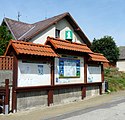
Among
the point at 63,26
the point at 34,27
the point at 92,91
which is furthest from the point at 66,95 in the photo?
the point at 34,27

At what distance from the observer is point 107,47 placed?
45469 mm

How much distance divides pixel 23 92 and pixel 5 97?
94 centimetres

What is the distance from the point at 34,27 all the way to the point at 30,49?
54.6 ft

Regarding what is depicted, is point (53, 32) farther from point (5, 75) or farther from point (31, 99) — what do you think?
point (31, 99)

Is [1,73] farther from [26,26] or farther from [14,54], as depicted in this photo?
[26,26]

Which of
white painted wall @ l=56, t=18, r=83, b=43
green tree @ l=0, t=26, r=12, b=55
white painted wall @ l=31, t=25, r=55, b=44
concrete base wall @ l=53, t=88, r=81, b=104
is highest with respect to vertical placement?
white painted wall @ l=56, t=18, r=83, b=43

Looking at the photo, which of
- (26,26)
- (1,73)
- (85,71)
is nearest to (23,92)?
(1,73)

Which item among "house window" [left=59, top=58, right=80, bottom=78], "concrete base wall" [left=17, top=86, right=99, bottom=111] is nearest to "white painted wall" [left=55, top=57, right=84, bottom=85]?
"house window" [left=59, top=58, right=80, bottom=78]

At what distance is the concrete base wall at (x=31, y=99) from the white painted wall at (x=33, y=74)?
439 mm

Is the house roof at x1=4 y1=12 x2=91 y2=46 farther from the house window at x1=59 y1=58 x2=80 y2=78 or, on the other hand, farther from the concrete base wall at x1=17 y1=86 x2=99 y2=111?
the concrete base wall at x1=17 y1=86 x2=99 y2=111

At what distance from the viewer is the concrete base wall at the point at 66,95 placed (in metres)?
13.2

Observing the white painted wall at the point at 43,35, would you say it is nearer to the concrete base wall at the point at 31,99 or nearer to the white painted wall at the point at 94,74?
the white painted wall at the point at 94,74

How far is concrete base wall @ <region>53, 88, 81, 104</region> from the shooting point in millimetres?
13203

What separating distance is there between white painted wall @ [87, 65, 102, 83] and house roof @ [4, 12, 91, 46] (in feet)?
27.6
